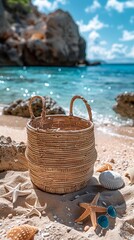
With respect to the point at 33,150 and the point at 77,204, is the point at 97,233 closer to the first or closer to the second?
the point at 77,204

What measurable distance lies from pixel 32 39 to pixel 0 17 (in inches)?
216

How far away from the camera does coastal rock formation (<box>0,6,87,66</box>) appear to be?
3787 cm

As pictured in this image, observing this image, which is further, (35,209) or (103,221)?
(35,209)

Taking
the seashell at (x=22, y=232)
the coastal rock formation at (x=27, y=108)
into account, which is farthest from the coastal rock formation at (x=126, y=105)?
the seashell at (x=22, y=232)

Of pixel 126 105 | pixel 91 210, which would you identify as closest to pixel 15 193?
pixel 91 210

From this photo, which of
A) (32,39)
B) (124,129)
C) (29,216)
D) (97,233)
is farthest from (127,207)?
(32,39)

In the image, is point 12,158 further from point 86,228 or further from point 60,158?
point 86,228

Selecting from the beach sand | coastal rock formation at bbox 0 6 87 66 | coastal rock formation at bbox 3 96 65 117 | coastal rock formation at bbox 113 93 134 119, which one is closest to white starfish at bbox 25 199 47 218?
the beach sand

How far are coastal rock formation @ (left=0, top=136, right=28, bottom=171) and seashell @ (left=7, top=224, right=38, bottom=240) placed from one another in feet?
3.74

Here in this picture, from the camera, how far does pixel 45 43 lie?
40406 millimetres

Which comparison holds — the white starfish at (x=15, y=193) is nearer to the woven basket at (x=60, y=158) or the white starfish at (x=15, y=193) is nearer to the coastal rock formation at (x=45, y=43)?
the woven basket at (x=60, y=158)

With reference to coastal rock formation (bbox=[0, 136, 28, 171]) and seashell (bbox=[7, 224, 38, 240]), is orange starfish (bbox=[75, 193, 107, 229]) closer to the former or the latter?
seashell (bbox=[7, 224, 38, 240])

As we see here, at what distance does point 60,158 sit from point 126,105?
588 cm

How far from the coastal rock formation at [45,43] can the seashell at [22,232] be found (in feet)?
122
